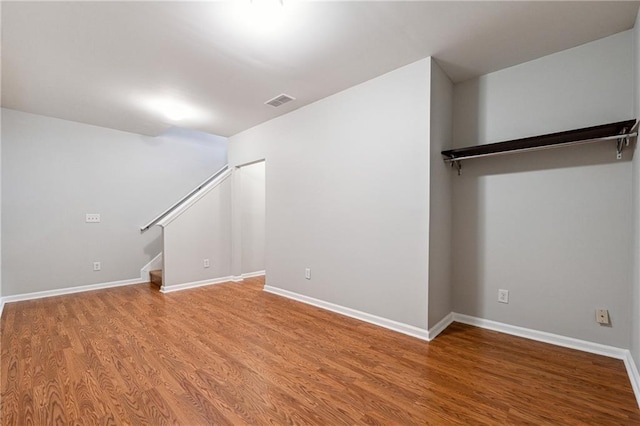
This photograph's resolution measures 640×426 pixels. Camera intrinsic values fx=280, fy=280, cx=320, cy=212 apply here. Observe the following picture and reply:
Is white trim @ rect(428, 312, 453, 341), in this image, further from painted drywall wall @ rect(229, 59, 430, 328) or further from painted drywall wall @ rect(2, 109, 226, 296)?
painted drywall wall @ rect(2, 109, 226, 296)

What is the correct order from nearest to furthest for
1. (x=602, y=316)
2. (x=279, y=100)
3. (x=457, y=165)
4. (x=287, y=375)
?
(x=287, y=375) < (x=602, y=316) < (x=457, y=165) < (x=279, y=100)

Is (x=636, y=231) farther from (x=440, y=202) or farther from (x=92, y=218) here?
(x=92, y=218)

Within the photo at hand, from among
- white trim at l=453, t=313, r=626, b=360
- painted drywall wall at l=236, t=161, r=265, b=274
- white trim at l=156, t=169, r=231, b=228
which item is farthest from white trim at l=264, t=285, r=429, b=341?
white trim at l=156, t=169, r=231, b=228

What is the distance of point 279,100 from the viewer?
3461 millimetres

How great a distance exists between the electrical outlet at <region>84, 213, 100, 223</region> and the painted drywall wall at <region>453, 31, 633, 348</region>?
515 centimetres

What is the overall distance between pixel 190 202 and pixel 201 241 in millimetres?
656

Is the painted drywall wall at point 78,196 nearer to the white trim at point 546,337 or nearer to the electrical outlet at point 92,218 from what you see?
Answer: the electrical outlet at point 92,218

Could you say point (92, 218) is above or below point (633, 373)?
above

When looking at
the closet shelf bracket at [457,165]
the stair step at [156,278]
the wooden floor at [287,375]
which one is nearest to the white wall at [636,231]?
the wooden floor at [287,375]

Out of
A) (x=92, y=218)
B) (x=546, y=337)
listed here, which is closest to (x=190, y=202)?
(x=92, y=218)

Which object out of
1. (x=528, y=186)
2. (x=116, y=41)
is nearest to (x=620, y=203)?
(x=528, y=186)

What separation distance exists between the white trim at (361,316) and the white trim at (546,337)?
2.19 ft

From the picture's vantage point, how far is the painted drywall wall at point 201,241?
4250 mm

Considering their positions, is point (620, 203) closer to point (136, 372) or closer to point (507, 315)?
point (507, 315)
